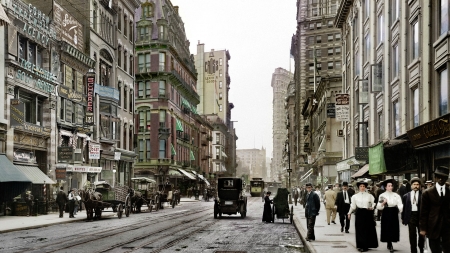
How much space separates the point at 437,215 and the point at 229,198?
21574 millimetres

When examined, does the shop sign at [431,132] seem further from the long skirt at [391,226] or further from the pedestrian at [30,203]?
the pedestrian at [30,203]

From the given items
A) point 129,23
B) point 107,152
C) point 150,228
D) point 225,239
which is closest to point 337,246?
point 225,239

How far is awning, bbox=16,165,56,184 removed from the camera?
108 ft

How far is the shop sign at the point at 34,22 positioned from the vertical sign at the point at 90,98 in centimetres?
595

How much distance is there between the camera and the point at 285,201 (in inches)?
1102

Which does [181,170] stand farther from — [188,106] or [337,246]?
[337,246]

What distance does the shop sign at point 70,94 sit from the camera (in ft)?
128

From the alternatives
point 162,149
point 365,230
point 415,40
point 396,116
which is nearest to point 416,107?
point 415,40

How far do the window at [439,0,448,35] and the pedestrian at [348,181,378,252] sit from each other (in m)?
10.0

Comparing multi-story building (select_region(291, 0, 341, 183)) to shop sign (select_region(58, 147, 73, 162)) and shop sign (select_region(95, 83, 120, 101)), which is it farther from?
shop sign (select_region(58, 147, 73, 162))

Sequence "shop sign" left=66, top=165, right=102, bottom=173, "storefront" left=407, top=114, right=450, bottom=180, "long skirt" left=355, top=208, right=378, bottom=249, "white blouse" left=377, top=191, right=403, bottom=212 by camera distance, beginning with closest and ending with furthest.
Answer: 1. "white blouse" left=377, top=191, right=403, bottom=212
2. "long skirt" left=355, top=208, right=378, bottom=249
3. "storefront" left=407, top=114, right=450, bottom=180
4. "shop sign" left=66, top=165, right=102, bottom=173

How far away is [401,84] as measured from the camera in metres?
29.2

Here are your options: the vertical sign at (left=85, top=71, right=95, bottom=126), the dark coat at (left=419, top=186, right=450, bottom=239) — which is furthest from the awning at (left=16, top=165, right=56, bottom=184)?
the dark coat at (left=419, top=186, right=450, bottom=239)

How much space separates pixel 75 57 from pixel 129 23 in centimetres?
1820
